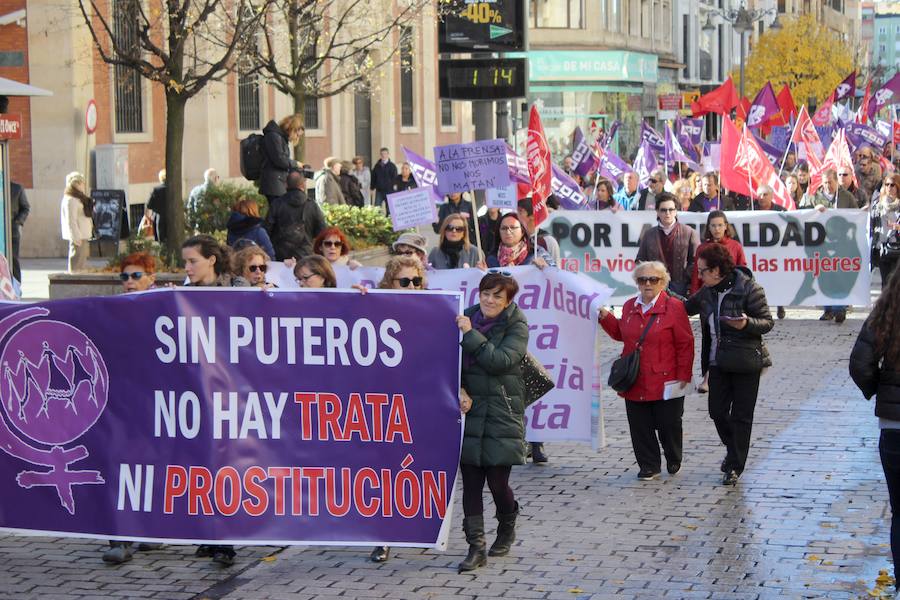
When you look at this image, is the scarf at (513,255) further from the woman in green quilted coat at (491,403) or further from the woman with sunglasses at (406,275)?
the woman in green quilted coat at (491,403)

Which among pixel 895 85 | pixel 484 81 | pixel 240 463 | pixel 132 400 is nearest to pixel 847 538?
pixel 240 463

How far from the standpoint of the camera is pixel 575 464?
1068cm

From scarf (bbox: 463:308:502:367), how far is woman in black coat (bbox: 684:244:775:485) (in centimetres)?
242

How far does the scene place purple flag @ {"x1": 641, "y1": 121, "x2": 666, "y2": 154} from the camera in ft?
87.4

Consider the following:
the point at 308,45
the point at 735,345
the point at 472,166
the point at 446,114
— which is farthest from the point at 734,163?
Answer: the point at 446,114

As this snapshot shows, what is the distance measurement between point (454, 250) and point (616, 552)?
400 cm

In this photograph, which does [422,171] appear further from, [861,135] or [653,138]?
[861,135]

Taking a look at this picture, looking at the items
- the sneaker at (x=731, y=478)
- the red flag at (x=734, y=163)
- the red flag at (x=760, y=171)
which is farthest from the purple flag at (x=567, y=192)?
the sneaker at (x=731, y=478)

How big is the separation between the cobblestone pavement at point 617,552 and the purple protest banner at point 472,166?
4171 mm

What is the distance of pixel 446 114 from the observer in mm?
48031

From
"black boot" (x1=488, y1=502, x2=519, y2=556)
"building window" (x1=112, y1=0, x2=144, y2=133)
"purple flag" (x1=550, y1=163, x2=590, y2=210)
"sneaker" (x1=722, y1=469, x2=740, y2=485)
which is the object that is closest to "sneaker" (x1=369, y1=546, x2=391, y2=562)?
"black boot" (x1=488, y1=502, x2=519, y2=556)

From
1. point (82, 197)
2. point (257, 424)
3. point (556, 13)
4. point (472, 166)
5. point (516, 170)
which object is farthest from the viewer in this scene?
point (556, 13)

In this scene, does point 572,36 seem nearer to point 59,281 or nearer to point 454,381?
point 59,281

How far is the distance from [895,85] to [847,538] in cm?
3015
